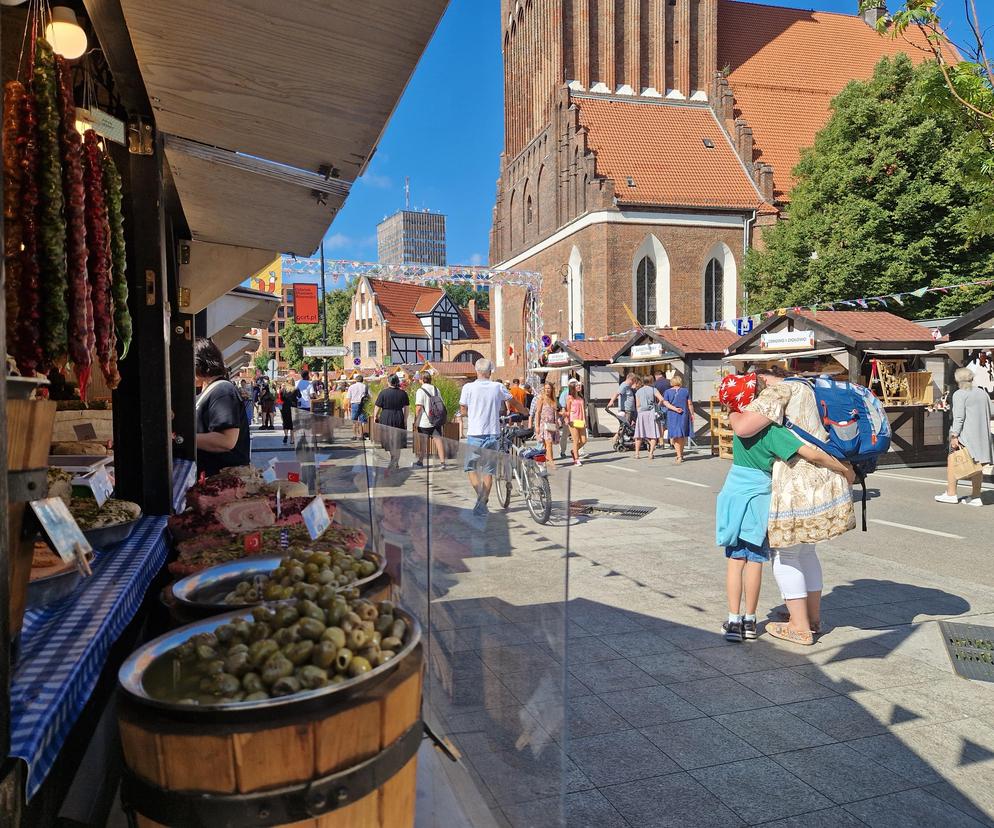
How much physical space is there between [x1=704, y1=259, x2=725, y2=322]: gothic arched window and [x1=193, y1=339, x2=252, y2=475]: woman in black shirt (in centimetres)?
3257

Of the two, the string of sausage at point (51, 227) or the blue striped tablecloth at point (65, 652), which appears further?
the string of sausage at point (51, 227)

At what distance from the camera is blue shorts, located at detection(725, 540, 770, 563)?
195 inches

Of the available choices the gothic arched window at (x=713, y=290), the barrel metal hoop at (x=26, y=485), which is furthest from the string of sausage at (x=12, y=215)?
the gothic arched window at (x=713, y=290)

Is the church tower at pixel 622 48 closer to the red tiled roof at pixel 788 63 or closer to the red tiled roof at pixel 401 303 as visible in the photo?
the red tiled roof at pixel 788 63

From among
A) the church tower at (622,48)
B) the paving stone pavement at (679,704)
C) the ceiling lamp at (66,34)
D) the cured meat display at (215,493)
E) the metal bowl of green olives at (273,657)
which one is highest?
the church tower at (622,48)

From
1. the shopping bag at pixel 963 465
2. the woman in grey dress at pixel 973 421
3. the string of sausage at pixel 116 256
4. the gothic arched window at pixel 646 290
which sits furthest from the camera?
the gothic arched window at pixel 646 290

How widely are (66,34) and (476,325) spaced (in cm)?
7739

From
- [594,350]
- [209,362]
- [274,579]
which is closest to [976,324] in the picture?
[209,362]

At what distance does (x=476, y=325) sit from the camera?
7994 centimetres

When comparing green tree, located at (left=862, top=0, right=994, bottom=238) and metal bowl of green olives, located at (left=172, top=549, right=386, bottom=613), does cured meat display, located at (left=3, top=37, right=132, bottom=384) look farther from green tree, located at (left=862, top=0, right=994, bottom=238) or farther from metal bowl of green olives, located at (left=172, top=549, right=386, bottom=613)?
green tree, located at (left=862, top=0, right=994, bottom=238)

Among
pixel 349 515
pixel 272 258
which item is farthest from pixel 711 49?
pixel 349 515

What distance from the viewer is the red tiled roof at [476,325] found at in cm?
7650

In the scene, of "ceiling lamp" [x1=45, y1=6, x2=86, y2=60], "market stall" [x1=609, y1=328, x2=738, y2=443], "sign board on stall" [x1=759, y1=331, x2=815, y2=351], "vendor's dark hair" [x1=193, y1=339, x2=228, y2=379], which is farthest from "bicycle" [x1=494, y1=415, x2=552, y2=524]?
"market stall" [x1=609, y1=328, x2=738, y2=443]

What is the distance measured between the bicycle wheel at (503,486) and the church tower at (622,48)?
38.2 meters
